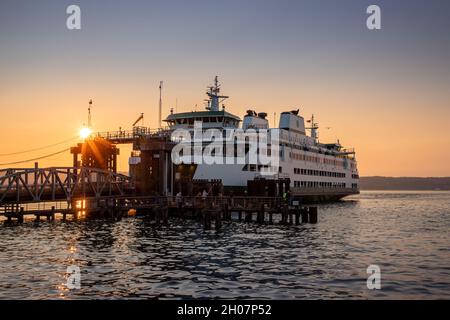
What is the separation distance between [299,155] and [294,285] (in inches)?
2680

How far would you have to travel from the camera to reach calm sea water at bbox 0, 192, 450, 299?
20297mm

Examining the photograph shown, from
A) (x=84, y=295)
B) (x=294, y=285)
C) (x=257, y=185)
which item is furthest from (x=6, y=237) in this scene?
(x=257, y=185)

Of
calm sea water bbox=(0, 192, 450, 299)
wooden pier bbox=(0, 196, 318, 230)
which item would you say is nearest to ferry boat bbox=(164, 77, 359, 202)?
wooden pier bbox=(0, 196, 318, 230)

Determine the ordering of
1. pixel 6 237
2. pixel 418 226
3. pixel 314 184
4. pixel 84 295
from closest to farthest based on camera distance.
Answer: pixel 84 295
pixel 6 237
pixel 418 226
pixel 314 184

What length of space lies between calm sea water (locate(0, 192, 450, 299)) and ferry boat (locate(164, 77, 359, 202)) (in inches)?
982

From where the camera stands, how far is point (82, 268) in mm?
25250

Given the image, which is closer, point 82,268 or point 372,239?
point 82,268

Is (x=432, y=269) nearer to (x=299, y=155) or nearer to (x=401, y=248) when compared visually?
(x=401, y=248)

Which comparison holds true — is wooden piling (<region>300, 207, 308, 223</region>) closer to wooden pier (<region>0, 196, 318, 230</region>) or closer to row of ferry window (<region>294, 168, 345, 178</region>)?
wooden pier (<region>0, 196, 318, 230</region>)

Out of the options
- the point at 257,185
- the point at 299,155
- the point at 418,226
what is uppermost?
the point at 299,155

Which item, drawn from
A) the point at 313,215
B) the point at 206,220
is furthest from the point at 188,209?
the point at 313,215

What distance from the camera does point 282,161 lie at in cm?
7856

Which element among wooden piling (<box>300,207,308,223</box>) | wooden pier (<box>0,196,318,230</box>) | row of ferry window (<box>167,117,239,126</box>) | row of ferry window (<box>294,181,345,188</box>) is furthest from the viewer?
row of ferry window (<box>294,181,345,188</box>)

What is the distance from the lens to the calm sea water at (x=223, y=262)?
20297 millimetres
